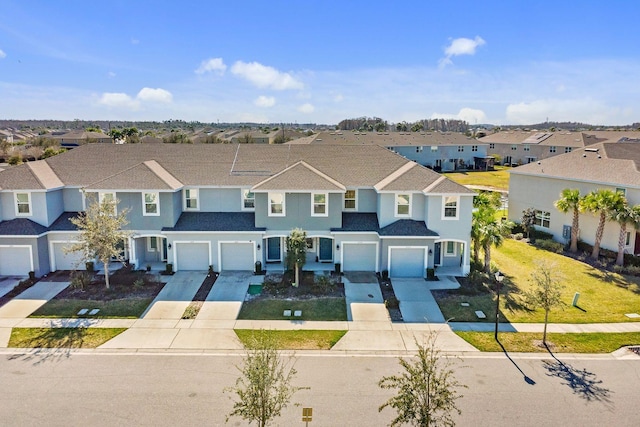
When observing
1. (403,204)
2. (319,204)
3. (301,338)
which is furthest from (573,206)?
(301,338)

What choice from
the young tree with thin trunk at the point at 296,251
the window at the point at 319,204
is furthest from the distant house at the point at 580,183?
the young tree with thin trunk at the point at 296,251

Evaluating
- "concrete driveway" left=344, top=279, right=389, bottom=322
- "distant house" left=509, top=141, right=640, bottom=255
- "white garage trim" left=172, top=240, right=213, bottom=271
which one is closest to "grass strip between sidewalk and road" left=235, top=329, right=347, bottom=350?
"concrete driveway" left=344, top=279, right=389, bottom=322

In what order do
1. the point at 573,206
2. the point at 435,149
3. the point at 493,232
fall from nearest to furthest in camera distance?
1. the point at 493,232
2. the point at 573,206
3. the point at 435,149

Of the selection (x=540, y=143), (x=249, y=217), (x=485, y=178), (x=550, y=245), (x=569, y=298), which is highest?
(x=540, y=143)

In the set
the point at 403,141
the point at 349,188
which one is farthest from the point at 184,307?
the point at 403,141

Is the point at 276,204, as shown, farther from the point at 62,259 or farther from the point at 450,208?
the point at 62,259

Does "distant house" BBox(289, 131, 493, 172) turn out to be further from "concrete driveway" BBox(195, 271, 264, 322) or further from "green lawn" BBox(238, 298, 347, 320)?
"green lawn" BBox(238, 298, 347, 320)

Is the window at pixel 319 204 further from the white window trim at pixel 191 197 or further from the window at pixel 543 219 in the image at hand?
the window at pixel 543 219
